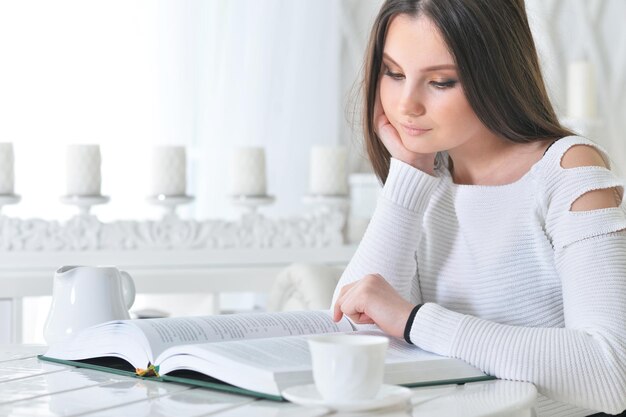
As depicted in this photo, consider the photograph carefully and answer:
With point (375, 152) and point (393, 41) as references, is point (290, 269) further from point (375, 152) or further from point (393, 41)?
point (393, 41)

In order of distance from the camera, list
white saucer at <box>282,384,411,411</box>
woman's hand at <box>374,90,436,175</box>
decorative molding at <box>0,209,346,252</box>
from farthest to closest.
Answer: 1. decorative molding at <box>0,209,346,252</box>
2. woman's hand at <box>374,90,436,175</box>
3. white saucer at <box>282,384,411,411</box>

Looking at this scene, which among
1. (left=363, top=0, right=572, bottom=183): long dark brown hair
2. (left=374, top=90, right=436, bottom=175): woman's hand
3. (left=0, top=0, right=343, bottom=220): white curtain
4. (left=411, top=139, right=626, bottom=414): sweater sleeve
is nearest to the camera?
(left=411, top=139, right=626, bottom=414): sweater sleeve

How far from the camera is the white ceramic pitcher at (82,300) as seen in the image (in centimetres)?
98

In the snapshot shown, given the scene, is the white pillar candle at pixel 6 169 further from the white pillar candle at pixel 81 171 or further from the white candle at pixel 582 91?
the white candle at pixel 582 91

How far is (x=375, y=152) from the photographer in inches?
45.3

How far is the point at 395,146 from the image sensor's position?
1091mm

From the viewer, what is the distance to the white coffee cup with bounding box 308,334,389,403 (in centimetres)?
67

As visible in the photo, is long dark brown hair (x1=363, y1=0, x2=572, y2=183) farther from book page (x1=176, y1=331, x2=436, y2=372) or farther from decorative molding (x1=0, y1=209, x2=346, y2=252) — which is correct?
decorative molding (x1=0, y1=209, x2=346, y2=252)

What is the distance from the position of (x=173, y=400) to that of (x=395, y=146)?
446 mm

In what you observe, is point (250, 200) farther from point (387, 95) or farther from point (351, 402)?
point (351, 402)

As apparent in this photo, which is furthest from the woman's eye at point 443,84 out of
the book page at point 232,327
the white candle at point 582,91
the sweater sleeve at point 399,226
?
the white candle at point 582,91

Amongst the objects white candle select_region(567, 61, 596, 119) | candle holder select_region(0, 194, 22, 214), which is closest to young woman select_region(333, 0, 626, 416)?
candle holder select_region(0, 194, 22, 214)

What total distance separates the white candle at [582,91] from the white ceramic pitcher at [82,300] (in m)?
2.08

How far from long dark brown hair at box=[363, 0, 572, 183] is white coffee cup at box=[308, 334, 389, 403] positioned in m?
0.37
